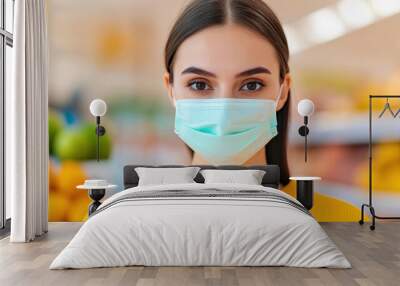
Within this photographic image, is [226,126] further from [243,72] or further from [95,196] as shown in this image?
[95,196]

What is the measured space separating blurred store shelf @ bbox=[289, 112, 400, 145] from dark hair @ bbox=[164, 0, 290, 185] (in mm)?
231

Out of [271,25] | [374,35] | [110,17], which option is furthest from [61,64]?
[374,35]

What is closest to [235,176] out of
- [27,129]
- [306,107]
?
[306,107]

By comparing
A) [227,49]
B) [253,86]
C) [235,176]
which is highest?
[227,49]

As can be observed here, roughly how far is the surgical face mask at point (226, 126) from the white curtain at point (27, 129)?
186 cm

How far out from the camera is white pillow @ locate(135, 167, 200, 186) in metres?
7.05

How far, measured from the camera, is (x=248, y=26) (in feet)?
24.6

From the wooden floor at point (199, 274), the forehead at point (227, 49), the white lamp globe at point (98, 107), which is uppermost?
the forehead at point (227, 49)

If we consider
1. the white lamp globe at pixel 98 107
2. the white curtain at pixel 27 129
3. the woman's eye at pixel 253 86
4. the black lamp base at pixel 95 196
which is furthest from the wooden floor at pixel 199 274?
the woman's eye at pixel 253 86

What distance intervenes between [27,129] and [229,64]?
8.62ft

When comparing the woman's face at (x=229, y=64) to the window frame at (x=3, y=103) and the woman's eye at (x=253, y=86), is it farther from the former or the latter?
the window frame at (x=3, y=103)

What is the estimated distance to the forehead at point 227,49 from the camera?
7422 mm

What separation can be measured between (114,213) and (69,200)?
2933 mm

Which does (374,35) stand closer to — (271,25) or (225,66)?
(271,25)
